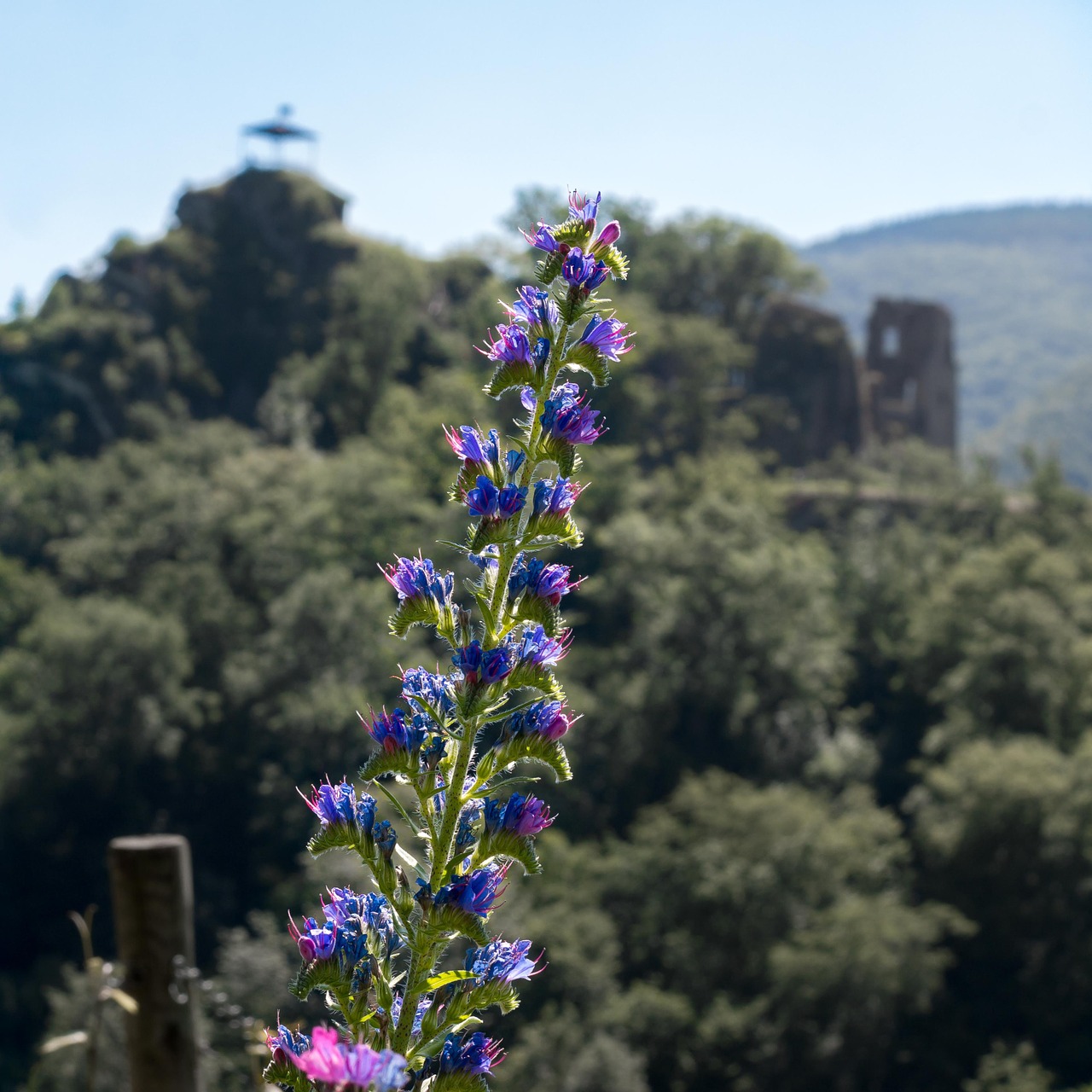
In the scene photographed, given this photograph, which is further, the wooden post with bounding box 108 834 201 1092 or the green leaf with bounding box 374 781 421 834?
the wooden post with bounding box 108 834 201 1092

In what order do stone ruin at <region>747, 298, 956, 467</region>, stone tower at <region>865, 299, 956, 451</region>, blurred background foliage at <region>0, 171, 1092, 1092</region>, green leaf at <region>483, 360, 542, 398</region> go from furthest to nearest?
stone tower at <region>865, 299, 956, 451</region> → stone ruin at <region>747, 298, 956, 467</region> → blurred background foliage at <region>0, 171, 1092, 1092</region> → green leaf at <region>483, 360, 542, 398</region>

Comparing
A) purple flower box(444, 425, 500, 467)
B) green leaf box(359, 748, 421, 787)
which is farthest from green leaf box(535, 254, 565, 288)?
green leaf box(359, 748, 421, 787)

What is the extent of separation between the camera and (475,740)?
77.4 inches

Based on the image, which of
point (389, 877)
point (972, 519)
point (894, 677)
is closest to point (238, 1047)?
Result: point (894, 677)

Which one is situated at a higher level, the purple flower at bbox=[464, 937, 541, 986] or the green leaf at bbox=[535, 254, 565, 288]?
the green leaf at bbox=[535, 254, 565, 288]

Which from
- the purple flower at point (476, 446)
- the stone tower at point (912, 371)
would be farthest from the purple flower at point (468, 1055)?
the stone tower at point (912, 371)

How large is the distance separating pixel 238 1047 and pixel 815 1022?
11711 millimetres

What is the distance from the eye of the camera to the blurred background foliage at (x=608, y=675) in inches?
1090

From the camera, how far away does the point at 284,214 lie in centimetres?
5628

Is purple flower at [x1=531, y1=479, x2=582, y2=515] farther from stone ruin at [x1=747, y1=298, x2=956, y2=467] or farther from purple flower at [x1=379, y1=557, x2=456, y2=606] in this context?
stone ruin at [x1=747, y1=298, x2=956, y2=467]

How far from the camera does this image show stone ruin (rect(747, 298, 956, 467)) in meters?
51.4

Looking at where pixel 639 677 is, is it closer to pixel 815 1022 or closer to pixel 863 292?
pixel 815 1022

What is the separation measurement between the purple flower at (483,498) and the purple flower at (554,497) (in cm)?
7

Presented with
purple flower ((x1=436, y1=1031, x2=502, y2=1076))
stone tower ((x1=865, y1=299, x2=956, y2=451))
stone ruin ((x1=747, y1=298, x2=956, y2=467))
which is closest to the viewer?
purple flower ((x1=436, y1=1031, x2=502, y2=1076))
